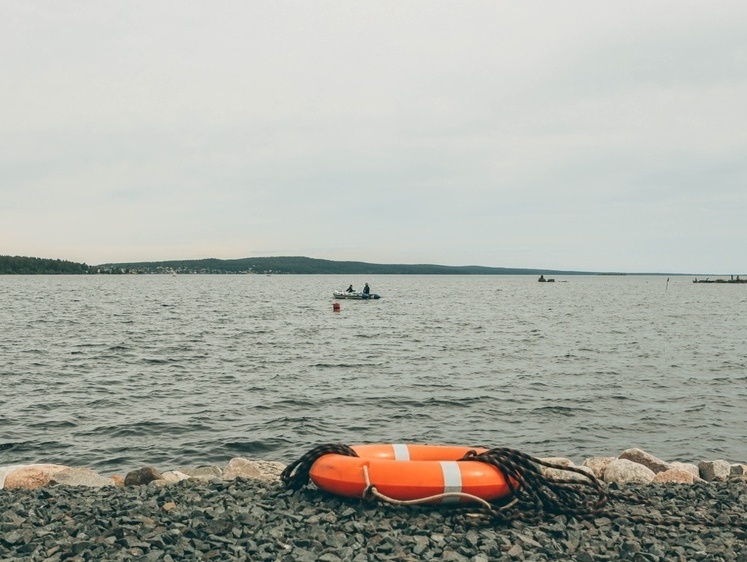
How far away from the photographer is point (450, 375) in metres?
23.9

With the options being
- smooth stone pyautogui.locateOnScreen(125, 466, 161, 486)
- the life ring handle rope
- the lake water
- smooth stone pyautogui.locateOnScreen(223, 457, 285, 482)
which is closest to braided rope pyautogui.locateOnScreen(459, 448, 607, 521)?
the life ring handle rope

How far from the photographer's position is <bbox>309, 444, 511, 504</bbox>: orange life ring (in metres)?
6.69

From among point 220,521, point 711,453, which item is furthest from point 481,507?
point 711,453

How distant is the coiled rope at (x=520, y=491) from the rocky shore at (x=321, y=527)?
9cm

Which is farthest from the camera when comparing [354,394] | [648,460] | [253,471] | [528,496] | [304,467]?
[354,394]

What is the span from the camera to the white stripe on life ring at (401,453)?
26.0ft

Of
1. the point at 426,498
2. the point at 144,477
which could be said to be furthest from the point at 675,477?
the point at 144,477

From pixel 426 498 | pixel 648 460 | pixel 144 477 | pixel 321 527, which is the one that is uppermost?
pixel 426 498

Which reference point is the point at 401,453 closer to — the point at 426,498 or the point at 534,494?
the point at 426,498

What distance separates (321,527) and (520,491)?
7.45 ft

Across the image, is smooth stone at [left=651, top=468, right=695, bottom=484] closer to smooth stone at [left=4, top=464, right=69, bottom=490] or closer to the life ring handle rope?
the life ring handle rope

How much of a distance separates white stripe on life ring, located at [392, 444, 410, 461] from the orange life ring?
0.95 metres

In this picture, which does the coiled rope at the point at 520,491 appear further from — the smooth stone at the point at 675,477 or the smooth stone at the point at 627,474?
the smooth stone at the point at 675,477

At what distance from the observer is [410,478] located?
6.74m
